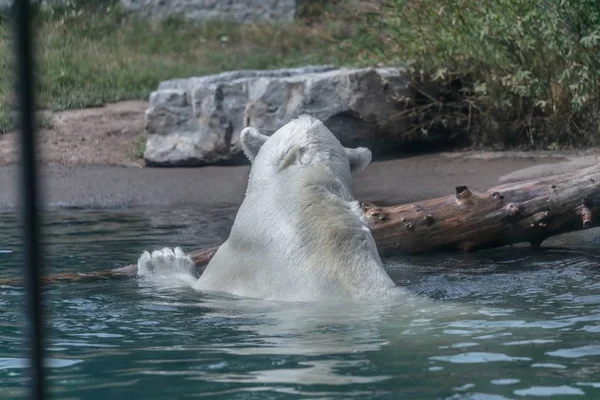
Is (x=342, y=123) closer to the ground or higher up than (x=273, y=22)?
closer to the ground

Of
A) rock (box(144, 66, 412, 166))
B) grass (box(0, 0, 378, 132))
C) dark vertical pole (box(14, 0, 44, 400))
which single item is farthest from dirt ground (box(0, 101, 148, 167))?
dark vertical pole (box(14, 0, 44, 400))

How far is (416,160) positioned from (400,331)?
599 centimetres

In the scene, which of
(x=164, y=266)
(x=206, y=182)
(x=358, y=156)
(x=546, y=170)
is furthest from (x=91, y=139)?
(x=358, y=156)

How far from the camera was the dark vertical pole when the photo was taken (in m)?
1.42

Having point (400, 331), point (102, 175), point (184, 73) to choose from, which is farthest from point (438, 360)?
point (184, 73)

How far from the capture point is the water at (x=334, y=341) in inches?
110

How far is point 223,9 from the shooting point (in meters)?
16.0

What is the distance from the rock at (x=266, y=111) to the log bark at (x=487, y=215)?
3966 mm

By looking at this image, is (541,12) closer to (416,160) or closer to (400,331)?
(416,160)

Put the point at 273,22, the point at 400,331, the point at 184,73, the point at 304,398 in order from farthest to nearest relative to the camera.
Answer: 1. the point at 273,22
2. the point at 184,73
3. the point at 400,331
4. the point at 304,398

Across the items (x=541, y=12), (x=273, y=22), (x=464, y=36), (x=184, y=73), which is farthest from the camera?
(x=273, y=22)

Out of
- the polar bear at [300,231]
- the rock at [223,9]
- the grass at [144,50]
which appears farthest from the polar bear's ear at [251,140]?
the rock at [223,9]

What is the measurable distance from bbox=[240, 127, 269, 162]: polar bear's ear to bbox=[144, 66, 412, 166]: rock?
15.1ft

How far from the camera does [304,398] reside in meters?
2.66
